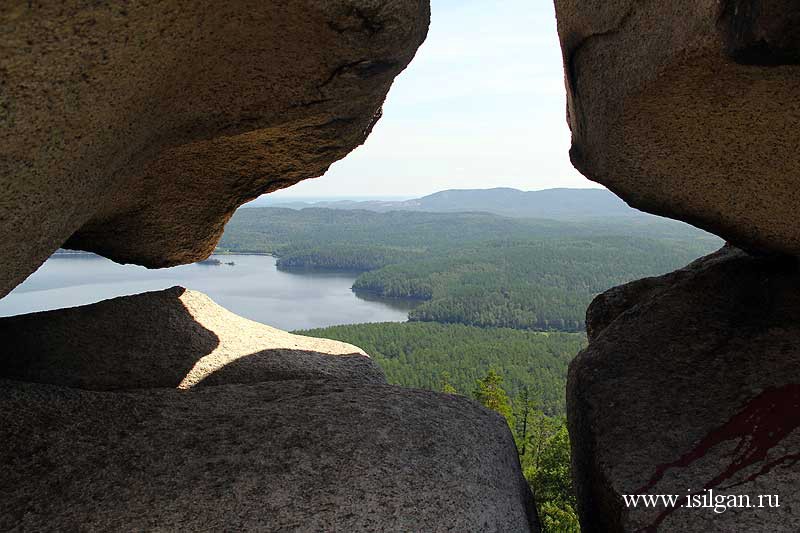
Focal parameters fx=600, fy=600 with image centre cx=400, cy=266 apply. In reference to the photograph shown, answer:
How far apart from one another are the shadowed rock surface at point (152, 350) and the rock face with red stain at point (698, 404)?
326cm

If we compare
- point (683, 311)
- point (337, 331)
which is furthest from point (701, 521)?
point (337, 331)

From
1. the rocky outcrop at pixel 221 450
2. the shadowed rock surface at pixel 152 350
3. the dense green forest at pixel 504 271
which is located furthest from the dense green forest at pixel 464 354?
the rocky outcrop at pixel 221 450

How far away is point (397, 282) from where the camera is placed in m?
136

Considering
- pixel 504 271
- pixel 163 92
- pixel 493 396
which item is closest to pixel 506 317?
pixel 504 271

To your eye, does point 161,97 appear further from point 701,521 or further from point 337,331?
point 337,331

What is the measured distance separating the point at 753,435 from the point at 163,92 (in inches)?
237

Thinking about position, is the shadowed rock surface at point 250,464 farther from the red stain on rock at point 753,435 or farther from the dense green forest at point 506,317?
the dense green forest at point 506,317

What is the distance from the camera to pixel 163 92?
15.5 ft

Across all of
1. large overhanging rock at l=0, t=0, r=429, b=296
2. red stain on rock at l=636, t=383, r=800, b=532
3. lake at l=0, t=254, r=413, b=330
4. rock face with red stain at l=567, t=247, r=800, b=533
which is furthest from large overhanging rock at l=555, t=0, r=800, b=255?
lake at l=0, t=254, r=413, b=330

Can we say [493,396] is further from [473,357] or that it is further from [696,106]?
[473,357]

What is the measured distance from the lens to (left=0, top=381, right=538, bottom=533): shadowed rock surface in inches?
185

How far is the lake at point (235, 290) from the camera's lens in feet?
250

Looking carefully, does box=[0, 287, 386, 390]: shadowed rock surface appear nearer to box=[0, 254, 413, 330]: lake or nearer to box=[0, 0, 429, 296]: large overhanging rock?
box=[0, 0, 429, 296]: large overhanging rock

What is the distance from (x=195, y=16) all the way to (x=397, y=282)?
132 meters
